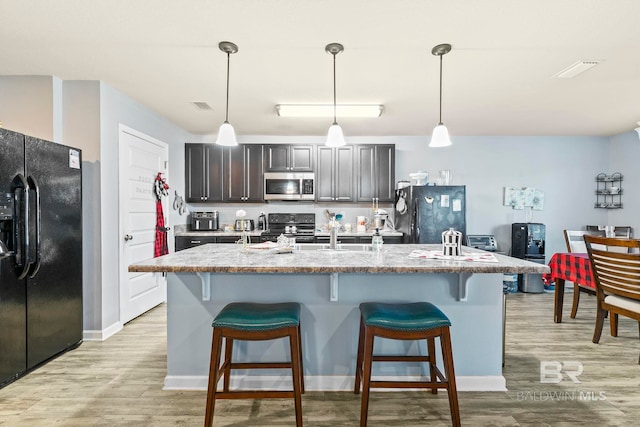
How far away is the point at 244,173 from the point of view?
4.92 meters

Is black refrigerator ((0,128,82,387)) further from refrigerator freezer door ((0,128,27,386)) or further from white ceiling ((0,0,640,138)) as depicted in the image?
white ceiling ((0,0,640,138))

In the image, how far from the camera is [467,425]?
181cm

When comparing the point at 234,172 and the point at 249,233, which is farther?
the point at 234,172

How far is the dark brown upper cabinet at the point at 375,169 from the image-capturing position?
491 cm

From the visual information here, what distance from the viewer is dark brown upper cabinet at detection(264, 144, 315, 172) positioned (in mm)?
4910

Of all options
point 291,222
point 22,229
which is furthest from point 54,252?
point 291,222

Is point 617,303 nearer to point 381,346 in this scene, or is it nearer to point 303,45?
point 381,346

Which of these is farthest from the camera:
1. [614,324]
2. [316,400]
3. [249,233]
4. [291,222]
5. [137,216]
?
[291,222]

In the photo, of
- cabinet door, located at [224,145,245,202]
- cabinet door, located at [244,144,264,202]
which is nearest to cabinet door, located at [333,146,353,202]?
cabinet door, located at [244,144,264,202]

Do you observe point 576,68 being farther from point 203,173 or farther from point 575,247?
point 203,173

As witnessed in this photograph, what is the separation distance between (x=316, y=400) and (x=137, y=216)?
8.95ft

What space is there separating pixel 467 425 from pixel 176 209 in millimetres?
4188

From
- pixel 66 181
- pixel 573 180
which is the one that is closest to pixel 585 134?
pixel 573 180

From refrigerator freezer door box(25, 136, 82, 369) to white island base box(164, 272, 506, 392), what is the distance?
A: 1077 mm
